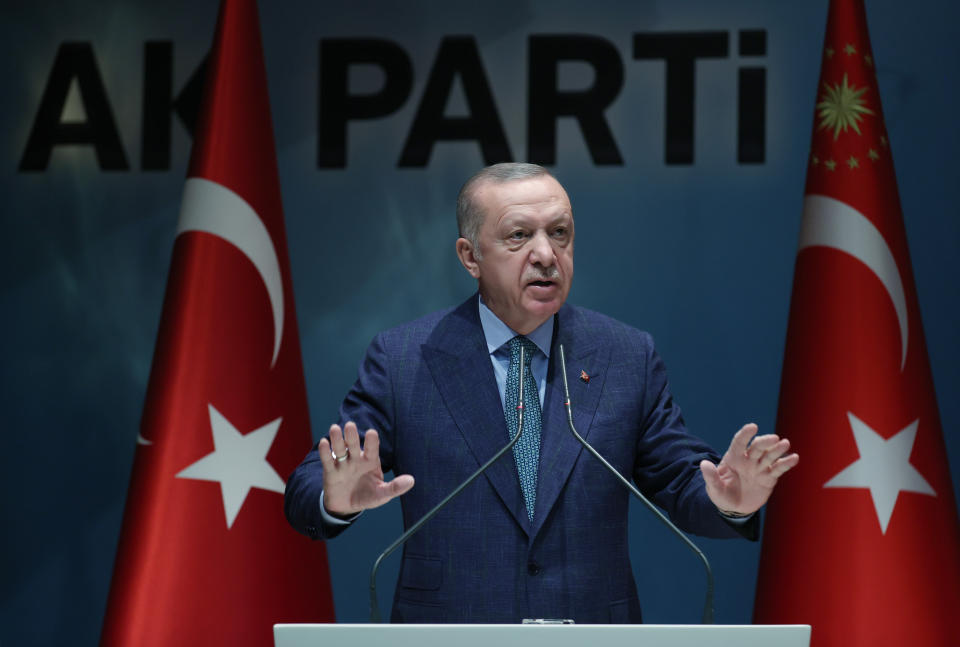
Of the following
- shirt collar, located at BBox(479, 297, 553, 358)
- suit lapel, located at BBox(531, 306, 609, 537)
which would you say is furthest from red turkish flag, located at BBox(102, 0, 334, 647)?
suit lapel, located at BBox(531, 306, 609, 537)

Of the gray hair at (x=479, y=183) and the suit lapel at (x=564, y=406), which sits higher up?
the gray hair at (x=479, y=183)

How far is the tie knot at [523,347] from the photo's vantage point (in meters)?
2.22

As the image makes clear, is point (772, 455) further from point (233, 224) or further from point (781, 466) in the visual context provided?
point (233, 224)

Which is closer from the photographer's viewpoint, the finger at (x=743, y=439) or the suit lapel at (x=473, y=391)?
the finger at (x=743, y=439)

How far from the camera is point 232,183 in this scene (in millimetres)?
3273

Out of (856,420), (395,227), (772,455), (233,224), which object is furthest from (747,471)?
(395,227)

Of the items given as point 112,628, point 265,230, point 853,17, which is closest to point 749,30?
point 853,17

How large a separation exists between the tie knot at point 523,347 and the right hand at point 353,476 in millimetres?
542

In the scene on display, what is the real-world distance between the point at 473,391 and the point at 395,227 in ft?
6.24

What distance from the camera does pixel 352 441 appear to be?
5.51ft

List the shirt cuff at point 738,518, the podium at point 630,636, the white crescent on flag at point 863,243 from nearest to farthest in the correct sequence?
the podium at point 630,636
the shirt cuff at point 738,518
the white crescent on flag at point 863,243

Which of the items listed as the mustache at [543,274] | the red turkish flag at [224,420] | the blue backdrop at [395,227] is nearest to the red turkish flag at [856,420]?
the blue backdrop at [395,227]

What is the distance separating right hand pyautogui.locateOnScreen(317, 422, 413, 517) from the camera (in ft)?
5.52

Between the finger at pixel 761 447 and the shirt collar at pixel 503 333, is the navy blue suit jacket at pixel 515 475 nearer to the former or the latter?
the shirt collar at pixel 503 333
